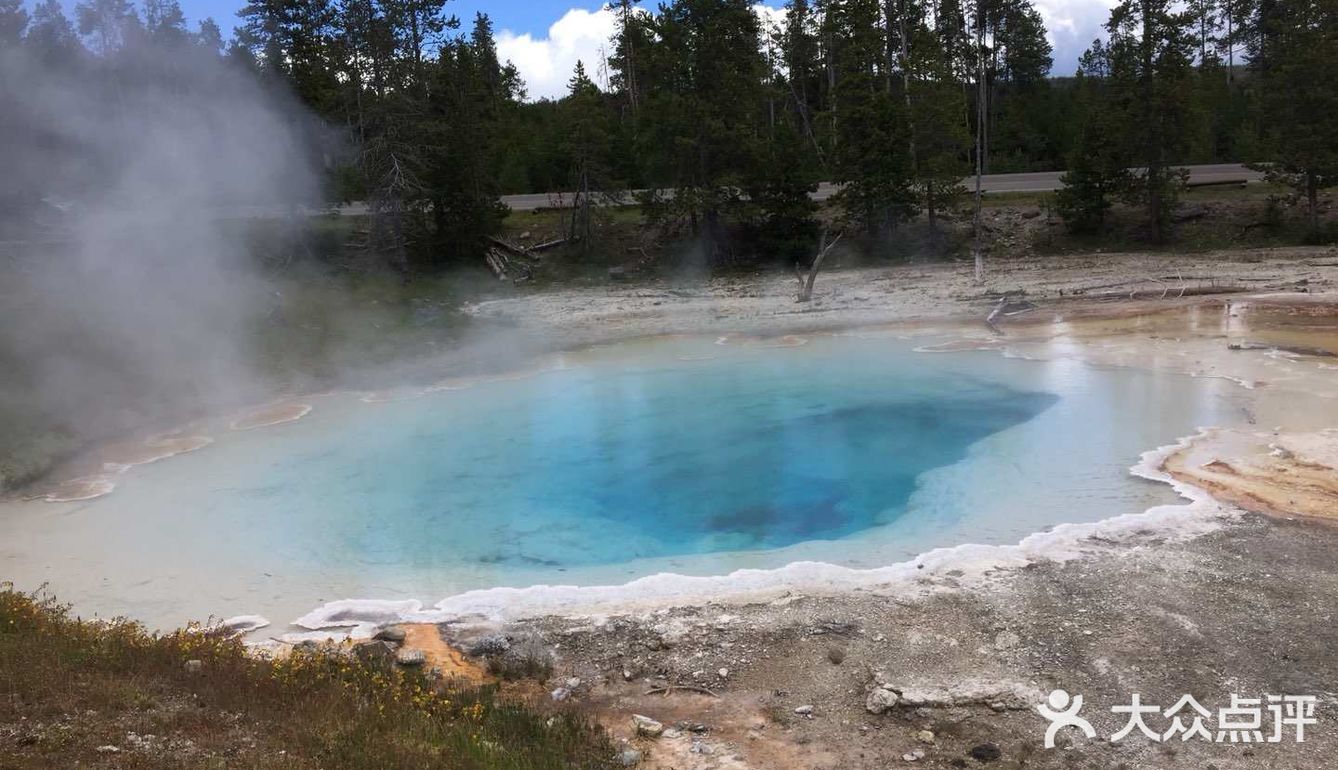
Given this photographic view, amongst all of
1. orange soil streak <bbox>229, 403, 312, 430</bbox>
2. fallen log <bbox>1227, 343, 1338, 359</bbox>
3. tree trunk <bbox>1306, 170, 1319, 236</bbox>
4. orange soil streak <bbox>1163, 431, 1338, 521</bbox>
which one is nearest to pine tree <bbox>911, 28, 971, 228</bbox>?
tree trunk <bbox>1306, 170, 1319, 236</bbox>

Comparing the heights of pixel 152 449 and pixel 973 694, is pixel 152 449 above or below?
above

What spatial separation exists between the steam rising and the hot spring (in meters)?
1.48

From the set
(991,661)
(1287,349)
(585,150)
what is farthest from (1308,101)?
(991,661)

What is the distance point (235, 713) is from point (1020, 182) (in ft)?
79.2

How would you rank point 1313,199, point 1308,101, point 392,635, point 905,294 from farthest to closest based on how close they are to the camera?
point 1313,199
point 1308,101
point 905,294
point 392,635

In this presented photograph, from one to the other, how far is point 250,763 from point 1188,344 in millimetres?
12152

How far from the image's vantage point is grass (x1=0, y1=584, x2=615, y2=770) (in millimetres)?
3375

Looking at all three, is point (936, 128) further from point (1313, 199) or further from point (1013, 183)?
point (1313, 199)

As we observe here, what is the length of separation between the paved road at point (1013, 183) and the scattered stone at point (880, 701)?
756 inches

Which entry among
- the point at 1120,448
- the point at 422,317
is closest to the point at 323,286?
the point at 422,317

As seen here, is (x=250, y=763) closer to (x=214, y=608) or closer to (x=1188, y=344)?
(x=214, y=608)

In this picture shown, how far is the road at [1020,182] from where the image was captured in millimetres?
22562

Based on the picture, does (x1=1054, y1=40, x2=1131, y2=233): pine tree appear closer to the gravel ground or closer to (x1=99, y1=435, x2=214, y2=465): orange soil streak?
the gravel ground

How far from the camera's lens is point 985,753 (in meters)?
4.04
